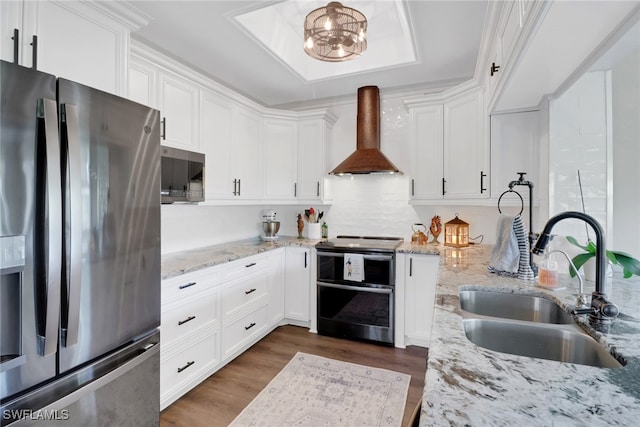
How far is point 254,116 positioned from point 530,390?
3172 mm

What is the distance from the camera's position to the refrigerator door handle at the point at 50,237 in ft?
3.45

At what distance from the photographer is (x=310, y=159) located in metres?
3.51

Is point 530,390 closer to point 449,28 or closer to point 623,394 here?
point 623,394

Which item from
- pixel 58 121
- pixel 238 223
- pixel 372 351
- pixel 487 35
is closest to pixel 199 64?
pixel 238 223

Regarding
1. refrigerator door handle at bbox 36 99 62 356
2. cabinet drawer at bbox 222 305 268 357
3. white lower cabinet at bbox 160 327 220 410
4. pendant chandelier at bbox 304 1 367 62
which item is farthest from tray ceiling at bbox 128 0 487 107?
cabinet drawer at bbox 222 305 268 357

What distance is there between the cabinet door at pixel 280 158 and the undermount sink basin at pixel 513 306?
2405mm

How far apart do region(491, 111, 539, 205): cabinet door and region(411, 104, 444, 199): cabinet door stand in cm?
48

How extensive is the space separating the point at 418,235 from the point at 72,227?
2.85 meters

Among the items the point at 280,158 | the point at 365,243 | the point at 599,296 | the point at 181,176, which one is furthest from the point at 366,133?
the point at 599,296

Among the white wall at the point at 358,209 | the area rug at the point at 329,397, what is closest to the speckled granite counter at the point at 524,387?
the area rug at the point at 329,397

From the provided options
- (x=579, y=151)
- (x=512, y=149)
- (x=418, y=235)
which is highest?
(x=512, y=149)

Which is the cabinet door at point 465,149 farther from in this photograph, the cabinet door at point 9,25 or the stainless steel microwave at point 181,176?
the cabinet door at point 9,25

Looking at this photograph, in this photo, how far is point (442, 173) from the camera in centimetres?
289

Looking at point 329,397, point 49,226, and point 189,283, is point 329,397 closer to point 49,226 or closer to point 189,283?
point 189,283
